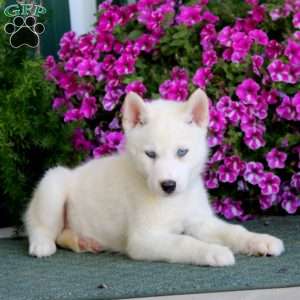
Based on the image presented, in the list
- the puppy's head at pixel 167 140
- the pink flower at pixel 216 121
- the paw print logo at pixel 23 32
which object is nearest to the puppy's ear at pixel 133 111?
the puppy's head at pixel 167 140

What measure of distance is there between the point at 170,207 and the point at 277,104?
1.25 metres

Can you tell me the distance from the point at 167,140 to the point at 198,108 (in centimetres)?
32

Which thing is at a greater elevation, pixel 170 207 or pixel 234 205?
pixel 170 207

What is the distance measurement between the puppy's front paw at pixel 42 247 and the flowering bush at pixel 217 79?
3.23 ft

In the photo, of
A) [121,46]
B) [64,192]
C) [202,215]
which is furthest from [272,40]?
[64,192]

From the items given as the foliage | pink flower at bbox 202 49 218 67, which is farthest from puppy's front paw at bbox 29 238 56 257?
pink flower at bbox 202 49 218 67

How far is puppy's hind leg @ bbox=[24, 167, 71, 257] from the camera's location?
427cm

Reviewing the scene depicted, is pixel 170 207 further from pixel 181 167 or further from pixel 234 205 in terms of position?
pixel 234 205

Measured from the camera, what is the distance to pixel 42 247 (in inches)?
161

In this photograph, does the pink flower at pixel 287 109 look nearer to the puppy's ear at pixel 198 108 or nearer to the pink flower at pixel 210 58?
the pink flower at pixel 210 58

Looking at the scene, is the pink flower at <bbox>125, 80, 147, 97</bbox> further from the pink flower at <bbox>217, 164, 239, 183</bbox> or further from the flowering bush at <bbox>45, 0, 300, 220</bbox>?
the pink flower at <bbox>217, 164, 239, 183</bbox>

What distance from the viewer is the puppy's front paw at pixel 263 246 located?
3.72 metres

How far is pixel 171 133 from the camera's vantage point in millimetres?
3730

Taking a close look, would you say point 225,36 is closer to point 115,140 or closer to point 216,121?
point 216,121
